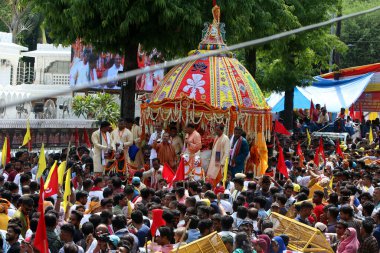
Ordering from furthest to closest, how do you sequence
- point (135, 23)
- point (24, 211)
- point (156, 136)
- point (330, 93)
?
point (330, 93) < point (135, 23) < point (156, 136) < point (24, 211)

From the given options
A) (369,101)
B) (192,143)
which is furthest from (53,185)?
(369,101)

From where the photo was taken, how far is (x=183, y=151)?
17.5 metres

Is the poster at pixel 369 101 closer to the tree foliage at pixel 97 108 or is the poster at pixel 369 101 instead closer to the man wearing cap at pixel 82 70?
the tree foliage at pixel 97 108

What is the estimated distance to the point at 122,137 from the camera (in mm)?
17891

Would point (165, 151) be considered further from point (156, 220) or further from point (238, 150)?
point (156, 220)

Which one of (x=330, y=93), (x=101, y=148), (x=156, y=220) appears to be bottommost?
(x=156, y=220)

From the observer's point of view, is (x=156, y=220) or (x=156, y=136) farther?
(x=156, y=136)

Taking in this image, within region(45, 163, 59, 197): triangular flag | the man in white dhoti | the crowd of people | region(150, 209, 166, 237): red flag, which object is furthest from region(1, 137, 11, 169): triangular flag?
region(150, 209, 166, 237): red flag

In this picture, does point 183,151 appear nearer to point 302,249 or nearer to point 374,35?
point 302,249

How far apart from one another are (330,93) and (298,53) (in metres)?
3.49

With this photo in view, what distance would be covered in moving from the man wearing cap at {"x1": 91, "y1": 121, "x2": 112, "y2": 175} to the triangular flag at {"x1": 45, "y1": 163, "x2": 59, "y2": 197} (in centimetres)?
568

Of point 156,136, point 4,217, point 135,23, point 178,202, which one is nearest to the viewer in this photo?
point 4,217

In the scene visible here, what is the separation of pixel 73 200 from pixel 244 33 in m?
11.1

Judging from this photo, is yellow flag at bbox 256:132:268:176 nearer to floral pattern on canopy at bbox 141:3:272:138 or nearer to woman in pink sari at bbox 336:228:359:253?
floral pattern on canopy at bbox 141:3:272:138
